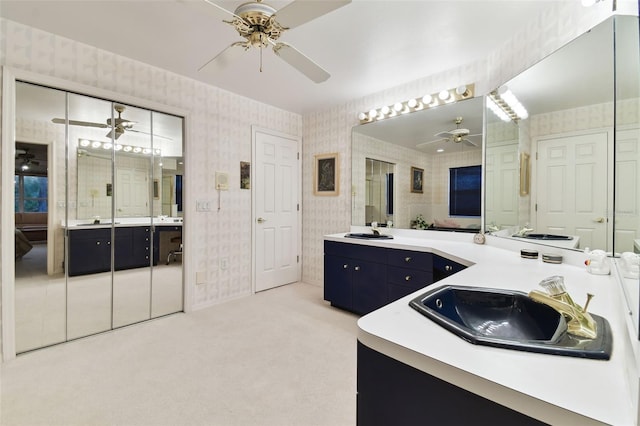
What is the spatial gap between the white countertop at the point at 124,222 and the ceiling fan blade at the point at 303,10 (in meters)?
2.21

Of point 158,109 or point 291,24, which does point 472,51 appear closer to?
point 291,24

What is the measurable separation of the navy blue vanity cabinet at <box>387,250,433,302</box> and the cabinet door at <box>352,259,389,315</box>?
0.25 ft

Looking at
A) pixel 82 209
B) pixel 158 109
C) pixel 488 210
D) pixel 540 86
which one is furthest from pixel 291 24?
pixel 82 209

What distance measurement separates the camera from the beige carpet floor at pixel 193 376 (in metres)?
1.59

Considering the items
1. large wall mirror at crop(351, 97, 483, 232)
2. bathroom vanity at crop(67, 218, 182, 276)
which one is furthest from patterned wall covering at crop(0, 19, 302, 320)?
large wall mirror at crop(351, 97, 483, 232)

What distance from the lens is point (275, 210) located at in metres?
3.91

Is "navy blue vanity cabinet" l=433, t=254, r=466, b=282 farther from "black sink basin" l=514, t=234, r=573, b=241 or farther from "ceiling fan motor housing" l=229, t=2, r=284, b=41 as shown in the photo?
"ceiling fan motor housing" l=229, t=2, r=284, b=41

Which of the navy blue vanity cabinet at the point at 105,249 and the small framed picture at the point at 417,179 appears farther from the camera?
the small framed picture at the point at 417,179

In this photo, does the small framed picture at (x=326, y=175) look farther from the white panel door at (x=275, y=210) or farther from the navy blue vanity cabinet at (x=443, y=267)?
the navy blue vanity cabinet at (x=443, y=267)

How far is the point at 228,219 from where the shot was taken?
3.39m

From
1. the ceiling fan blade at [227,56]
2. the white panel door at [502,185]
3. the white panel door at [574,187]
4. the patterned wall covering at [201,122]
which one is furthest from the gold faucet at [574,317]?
the patterned wall covering at [201,122]

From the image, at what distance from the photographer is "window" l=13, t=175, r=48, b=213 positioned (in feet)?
6.98

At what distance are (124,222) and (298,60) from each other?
2.18 metres

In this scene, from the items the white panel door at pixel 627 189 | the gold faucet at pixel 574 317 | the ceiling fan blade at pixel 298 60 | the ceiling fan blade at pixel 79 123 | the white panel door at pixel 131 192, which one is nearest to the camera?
the gold faucet at pixel 574 317
